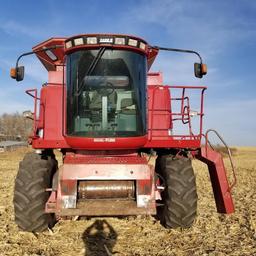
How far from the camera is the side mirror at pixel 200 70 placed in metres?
6.36

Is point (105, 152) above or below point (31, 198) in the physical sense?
above

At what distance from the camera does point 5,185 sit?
42.2 feet

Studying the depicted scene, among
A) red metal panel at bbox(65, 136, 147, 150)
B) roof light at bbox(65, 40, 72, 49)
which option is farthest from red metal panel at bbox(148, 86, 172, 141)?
roof light at bbox(65, 40, 72, 49)

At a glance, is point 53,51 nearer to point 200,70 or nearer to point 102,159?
point 102,159

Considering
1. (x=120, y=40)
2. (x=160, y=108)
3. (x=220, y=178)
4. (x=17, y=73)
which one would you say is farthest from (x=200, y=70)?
(x=17, y=73)

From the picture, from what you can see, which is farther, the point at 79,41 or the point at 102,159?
the point at 102,159

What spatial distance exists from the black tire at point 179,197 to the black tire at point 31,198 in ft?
6.06

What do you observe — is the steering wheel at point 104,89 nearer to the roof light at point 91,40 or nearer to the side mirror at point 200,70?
the roof light at point 91,40

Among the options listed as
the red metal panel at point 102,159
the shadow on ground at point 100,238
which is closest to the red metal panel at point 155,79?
the red metal panel at point 102,159

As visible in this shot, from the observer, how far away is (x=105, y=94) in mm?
5789

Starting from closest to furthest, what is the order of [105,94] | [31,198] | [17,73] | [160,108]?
1. [105,94]
2. [31,198]
3. [17,73]
4. [160,108]

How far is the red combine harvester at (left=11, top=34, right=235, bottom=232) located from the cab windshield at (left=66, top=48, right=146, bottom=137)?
14mm

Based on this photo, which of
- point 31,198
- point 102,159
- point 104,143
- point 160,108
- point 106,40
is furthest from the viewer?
point 160,108

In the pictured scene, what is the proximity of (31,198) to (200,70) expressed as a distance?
130 inches
